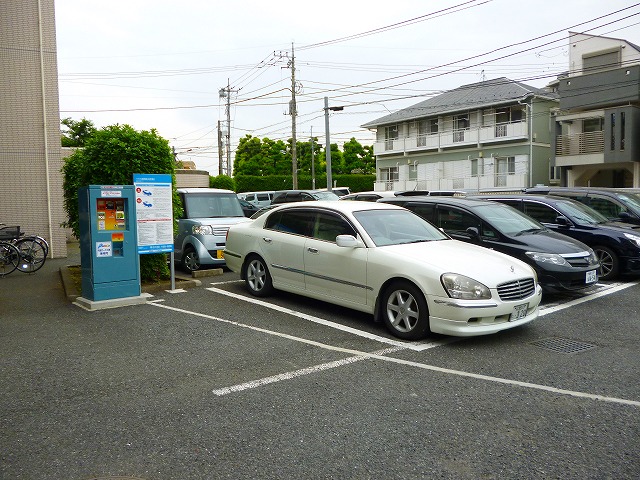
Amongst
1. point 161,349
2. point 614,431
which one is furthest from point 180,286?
point 614,431

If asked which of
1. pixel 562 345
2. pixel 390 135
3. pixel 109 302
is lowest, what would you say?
pixel 562 345

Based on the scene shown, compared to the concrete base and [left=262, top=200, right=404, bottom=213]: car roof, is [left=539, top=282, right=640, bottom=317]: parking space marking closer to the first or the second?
[left=262, top=200, right=404, bottom=213]: car roof

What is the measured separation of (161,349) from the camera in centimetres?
571

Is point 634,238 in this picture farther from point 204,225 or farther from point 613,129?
point 613,129

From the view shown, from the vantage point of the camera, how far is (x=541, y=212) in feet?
33.4

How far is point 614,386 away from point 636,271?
5.59 meters

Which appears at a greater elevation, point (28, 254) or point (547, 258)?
point (547, 258)

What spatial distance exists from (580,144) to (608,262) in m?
22.3

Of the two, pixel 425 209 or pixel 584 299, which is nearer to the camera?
pixel 584 299

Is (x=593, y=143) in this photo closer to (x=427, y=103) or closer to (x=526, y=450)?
(x=427, y=103)

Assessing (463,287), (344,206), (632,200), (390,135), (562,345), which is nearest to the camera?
(463,287)

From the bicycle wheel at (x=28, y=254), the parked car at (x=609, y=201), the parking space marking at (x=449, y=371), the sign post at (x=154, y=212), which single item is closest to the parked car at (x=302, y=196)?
the parked car at (x=609, y=201)

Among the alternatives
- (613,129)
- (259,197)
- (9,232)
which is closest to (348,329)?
(9,232)

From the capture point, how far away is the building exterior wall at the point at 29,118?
1270 centimetres
